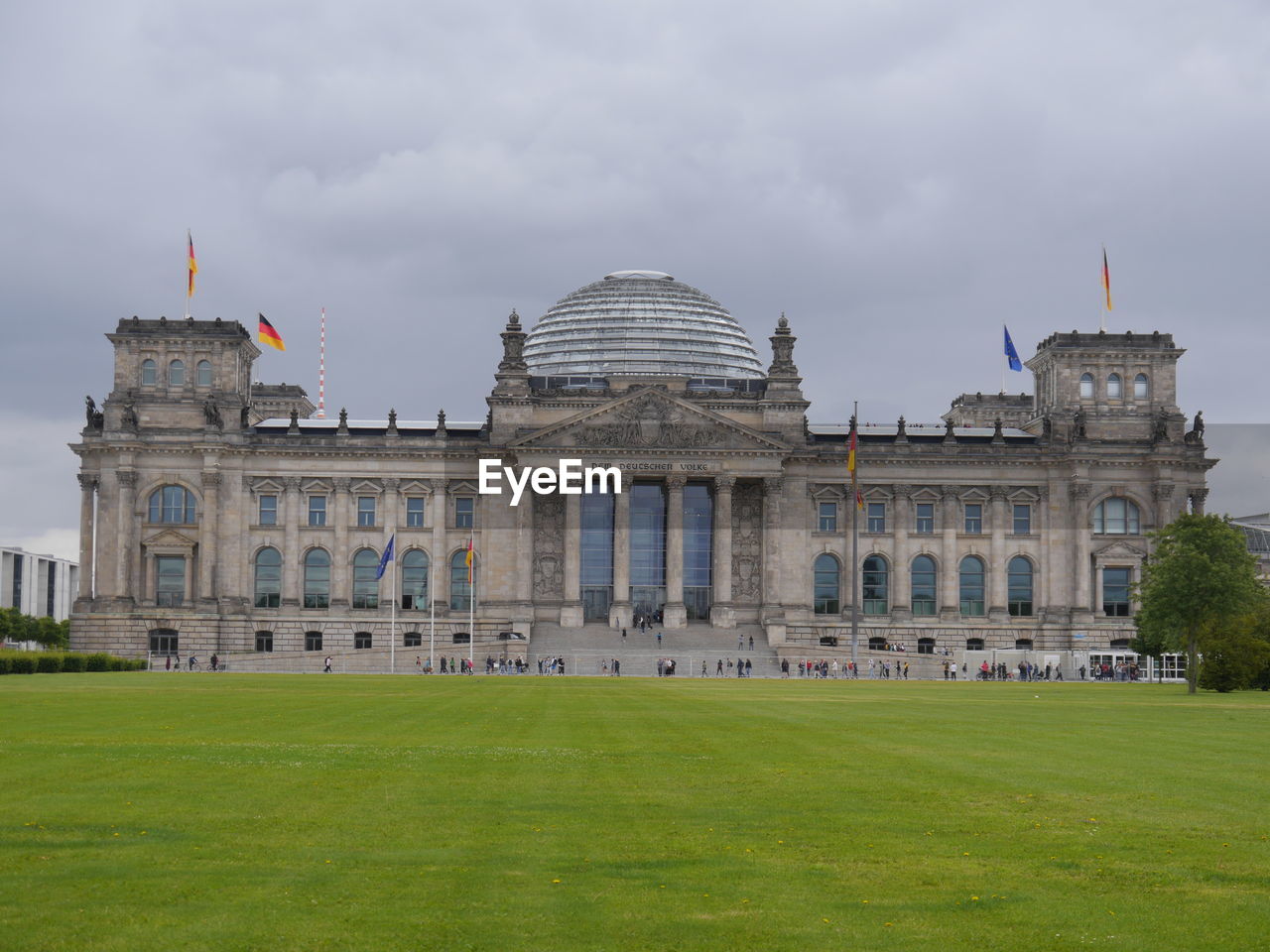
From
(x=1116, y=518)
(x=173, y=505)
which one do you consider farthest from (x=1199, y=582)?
(x=173, y=505)

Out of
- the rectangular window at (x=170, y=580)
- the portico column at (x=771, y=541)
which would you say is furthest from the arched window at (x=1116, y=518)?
the rectangular window at (x=170, y=580)

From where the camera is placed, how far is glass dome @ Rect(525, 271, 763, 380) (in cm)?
15800

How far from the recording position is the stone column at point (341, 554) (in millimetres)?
135375

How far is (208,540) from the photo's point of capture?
133m

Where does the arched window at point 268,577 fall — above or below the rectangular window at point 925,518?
below

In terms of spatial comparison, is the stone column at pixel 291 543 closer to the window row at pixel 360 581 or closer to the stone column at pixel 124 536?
the window row at pixel 360 581

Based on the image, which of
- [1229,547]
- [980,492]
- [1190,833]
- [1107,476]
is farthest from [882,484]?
[1190,833]

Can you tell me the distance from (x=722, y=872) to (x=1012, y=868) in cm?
322

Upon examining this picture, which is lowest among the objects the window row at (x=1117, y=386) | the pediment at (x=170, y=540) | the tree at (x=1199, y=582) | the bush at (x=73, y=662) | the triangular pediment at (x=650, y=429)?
the bush at (x=73, y=662)

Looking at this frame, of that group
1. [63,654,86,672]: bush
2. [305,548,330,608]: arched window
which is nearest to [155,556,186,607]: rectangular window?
[305,548,330,608]: arched window

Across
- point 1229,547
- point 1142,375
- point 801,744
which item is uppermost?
point 1142,375

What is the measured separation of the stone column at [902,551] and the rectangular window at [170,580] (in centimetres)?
6022

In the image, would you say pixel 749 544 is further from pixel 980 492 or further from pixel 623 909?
pixel 623 909

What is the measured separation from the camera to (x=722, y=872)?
671 inches
